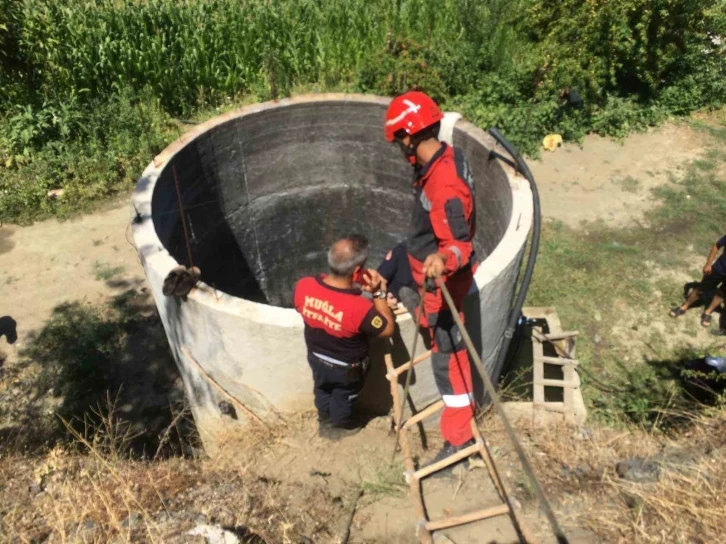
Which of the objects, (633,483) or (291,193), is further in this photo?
(291,193)

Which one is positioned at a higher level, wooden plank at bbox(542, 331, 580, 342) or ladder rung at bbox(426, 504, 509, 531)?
ladder rung at bbox(426, 504, 509, 531)

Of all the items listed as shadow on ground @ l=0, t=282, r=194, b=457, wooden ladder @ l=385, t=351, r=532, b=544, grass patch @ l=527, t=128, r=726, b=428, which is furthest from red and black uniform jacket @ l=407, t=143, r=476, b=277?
→ shadow on ground @ l=0, t=282, r=194, b=457

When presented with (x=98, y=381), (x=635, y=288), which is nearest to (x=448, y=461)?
(x=98, y=381)

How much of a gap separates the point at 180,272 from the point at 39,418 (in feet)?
9.45

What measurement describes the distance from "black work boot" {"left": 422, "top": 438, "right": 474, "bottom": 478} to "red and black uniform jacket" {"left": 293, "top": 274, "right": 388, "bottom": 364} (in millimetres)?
913

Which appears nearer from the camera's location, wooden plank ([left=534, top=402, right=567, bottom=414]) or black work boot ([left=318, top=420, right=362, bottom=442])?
black work boot ([left=318, top=420, right=362, bottom=442])

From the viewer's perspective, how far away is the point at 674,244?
7.32 metres

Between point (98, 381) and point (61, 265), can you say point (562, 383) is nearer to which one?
point (98, 381)

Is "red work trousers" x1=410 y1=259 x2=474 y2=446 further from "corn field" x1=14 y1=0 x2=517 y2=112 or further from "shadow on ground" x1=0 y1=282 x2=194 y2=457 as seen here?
"corn field" x1=14 y1=0 x2=517 y2=112

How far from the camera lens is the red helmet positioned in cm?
328

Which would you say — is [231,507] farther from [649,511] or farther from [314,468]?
[649,511]

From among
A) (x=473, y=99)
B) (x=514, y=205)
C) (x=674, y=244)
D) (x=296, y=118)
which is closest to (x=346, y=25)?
(x=473, y=99)

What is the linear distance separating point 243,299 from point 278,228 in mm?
2337

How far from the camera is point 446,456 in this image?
12.5 ft
